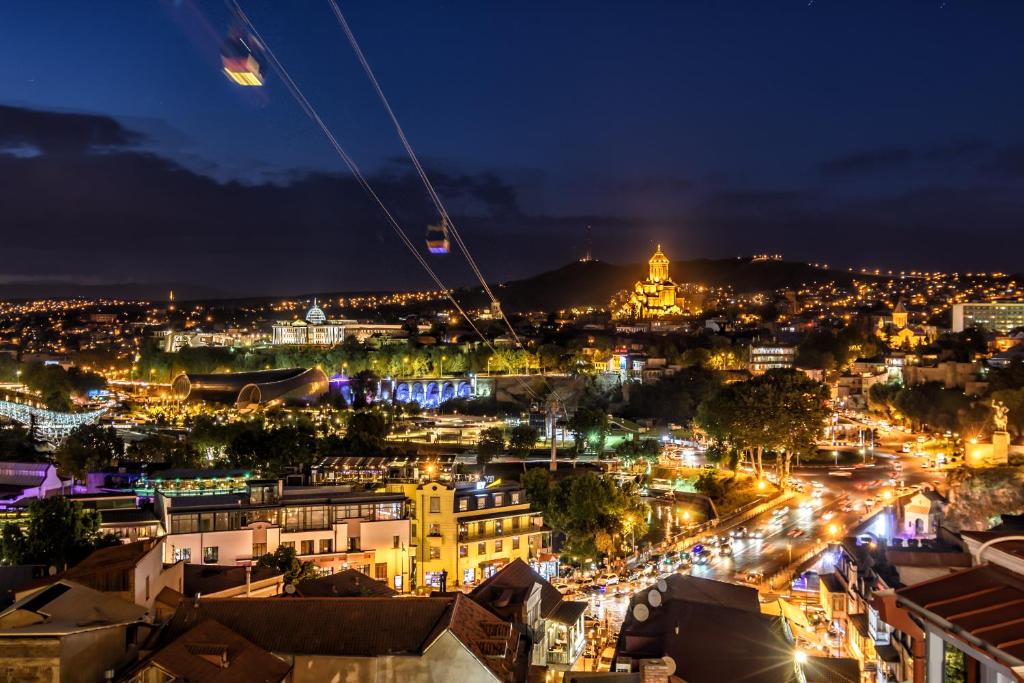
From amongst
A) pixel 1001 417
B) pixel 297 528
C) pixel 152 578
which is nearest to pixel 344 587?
pixel 152 578

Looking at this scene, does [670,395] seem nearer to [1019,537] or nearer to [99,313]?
[1019,537]

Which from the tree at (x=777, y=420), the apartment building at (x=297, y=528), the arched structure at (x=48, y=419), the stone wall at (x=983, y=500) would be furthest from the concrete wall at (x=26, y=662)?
the arched structure at (x=48, y=419)

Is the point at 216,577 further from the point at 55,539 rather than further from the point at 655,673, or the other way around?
the point at 655,673

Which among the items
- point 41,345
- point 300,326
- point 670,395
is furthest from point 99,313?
point 670,395

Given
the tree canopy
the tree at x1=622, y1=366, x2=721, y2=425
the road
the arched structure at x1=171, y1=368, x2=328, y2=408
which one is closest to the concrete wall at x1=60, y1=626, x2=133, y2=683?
the road

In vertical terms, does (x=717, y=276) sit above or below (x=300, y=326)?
above

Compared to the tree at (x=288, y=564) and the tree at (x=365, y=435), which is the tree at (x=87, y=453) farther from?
the tree at (x=288, y=564)
